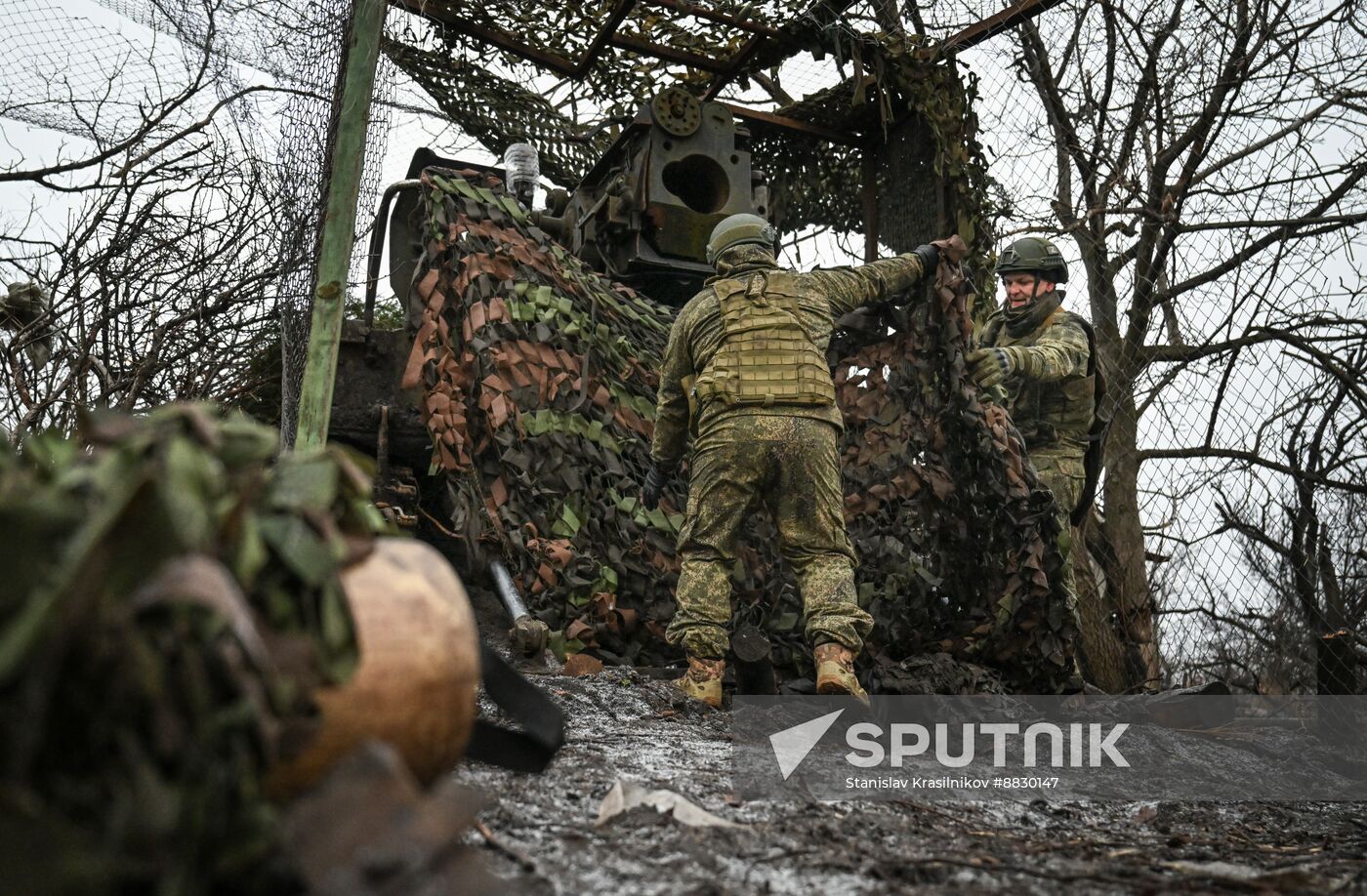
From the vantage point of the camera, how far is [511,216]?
586cm

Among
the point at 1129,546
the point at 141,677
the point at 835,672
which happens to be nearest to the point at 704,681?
the point at 835,672

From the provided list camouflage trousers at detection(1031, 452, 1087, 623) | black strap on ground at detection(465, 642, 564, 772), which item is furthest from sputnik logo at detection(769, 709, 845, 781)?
camouflage trousers at detection(1031, 452, 1087, 623)

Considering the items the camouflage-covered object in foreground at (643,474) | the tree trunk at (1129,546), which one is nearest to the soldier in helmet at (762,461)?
the camouflage-covered object in foreground at (643,474)

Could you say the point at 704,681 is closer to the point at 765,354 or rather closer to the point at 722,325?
the point at 765,354

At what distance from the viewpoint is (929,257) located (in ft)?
17.7

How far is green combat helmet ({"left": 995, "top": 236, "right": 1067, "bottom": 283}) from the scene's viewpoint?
6762 mm

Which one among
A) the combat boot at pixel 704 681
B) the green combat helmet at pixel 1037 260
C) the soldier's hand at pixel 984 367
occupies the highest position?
the green combat helmet at pixel 1037 260

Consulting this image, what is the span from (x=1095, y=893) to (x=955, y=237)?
390 cm

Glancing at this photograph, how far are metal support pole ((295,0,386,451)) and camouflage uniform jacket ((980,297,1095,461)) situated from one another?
3610mm

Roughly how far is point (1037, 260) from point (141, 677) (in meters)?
6.43

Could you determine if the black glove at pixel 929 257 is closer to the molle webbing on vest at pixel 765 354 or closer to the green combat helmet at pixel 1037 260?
the molle webbing on vest at pixel 765 354

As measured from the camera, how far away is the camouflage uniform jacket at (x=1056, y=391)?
638 cm

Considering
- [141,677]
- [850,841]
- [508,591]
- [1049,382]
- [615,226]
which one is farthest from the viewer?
[615,226]

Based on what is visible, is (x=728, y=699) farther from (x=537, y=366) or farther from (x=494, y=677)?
(x=494, y=677)
